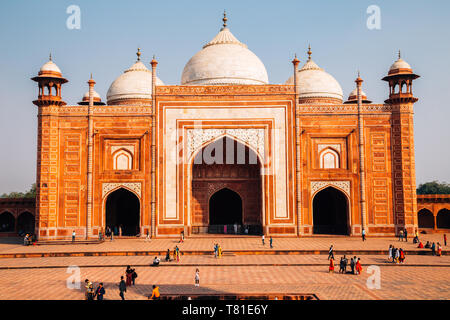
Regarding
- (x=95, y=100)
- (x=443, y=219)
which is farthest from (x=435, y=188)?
(x=95, y=100)

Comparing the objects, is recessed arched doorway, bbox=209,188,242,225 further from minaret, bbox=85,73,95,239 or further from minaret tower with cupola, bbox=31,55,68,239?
minaret tower with cupola, bbox=31,55,68,239

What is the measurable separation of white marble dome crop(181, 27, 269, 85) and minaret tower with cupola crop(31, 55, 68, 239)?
732 centimetres

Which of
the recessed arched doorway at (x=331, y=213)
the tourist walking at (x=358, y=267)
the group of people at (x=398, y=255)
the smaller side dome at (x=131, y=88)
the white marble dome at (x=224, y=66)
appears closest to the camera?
the tourist walking at (x=358, y=267)

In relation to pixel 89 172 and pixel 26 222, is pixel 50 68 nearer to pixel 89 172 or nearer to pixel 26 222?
pixel 89 172

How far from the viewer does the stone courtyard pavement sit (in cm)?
1025

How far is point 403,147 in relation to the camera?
68.5 ft

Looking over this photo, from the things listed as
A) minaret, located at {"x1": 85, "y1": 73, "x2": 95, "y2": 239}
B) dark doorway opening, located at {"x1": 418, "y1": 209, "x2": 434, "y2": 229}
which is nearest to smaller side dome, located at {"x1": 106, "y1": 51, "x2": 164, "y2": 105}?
minaret, located at {"x1": 85, "y1": 73, "x2": 95, "y2": 239}

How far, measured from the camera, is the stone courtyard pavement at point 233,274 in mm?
10250

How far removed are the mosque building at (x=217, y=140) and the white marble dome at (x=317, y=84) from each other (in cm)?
555

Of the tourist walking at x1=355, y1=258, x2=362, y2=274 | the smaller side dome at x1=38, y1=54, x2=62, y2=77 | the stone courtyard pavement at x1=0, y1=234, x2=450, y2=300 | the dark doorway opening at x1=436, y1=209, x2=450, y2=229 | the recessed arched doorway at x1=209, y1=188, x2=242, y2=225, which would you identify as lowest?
the stone courtyard pavement at x1=0, y1=234, x2=450, y2=300

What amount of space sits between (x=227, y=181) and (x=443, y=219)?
49.5 ft

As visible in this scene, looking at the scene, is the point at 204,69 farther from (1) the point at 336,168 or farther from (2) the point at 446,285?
(2) the point at 446,285

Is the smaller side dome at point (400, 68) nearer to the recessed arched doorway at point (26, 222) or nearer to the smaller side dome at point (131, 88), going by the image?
the smaller side dome at point (131, 88)

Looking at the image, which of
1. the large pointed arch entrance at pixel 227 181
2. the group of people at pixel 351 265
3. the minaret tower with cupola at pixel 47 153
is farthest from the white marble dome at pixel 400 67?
the minaret tower with cupola at pixel 47 153
